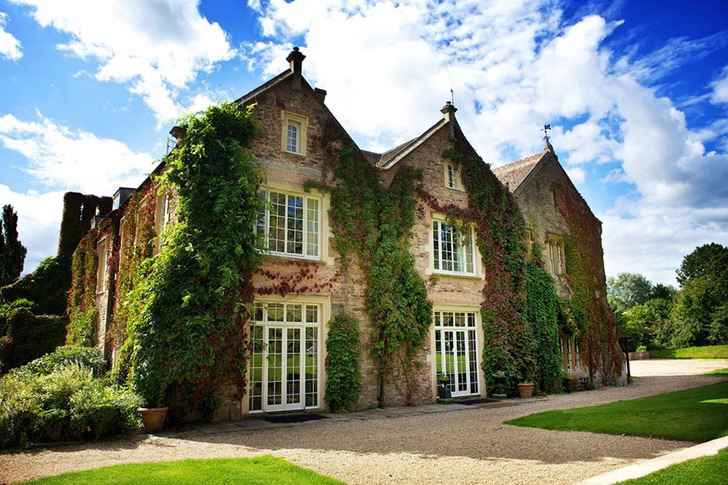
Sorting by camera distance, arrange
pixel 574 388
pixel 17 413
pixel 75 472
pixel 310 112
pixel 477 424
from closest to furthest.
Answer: pixel 75 472 < pixel 17 413 < pixel 477 424 < pixel 310 112 < pixel 574 388

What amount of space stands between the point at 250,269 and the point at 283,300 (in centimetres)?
129

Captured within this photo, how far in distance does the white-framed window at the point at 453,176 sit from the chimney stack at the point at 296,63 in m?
6.06

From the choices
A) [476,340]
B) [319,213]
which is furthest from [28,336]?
[476,340]

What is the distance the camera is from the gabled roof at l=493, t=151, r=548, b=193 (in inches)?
832

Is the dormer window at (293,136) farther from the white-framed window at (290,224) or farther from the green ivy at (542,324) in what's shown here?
the green ivy at (542,324)

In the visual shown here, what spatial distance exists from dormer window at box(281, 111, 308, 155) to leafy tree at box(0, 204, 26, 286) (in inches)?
1163

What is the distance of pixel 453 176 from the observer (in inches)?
698

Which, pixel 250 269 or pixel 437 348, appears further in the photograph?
pixel 437 348

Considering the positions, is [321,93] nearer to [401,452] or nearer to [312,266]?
[312,266]

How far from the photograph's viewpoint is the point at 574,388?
19.3 metres

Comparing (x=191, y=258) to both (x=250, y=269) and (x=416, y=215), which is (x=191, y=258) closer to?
(x=250, y=269)

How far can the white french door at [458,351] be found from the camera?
15.9m

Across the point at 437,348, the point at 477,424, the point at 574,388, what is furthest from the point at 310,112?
the point at 574,388

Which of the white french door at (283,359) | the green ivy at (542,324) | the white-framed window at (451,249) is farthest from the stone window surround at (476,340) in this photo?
the white french door at (283,359)
